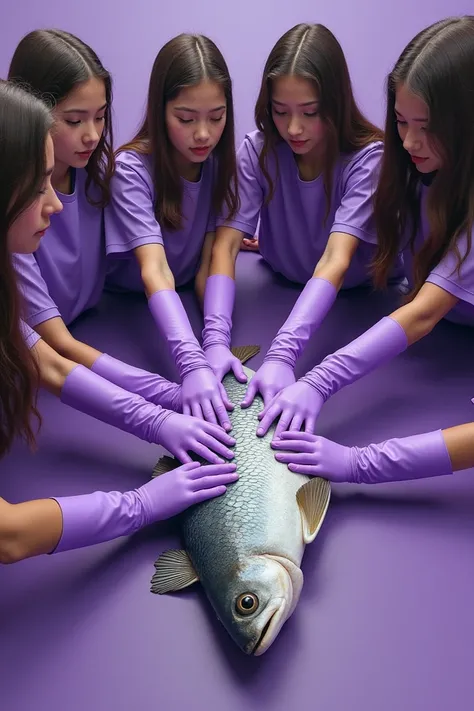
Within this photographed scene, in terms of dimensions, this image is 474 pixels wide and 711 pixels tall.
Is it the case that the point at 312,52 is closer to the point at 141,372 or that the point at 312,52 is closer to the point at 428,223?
the point at 428,223

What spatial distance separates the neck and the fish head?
3.50 feet

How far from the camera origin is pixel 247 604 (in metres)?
1.48

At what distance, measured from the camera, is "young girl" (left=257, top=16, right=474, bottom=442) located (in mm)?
1839

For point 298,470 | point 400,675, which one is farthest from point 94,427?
point 400,675

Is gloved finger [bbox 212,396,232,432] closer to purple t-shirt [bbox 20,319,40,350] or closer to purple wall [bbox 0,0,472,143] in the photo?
purple t-shirt [bbox 20,319,40,350]

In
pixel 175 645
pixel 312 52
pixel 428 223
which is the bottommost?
pixel 175 645

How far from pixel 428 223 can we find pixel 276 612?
1.04 metres

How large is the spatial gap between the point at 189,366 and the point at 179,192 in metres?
0.51

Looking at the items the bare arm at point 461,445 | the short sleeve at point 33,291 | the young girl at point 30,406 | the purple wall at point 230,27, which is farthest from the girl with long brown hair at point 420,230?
the purple wall at point 230,27

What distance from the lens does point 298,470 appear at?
68.4 inches

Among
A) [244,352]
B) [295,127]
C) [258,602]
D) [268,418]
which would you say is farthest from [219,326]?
[258,602]

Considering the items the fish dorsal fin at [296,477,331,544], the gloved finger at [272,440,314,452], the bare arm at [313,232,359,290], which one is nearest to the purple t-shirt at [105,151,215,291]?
the bare arm at [313,232,359,290]

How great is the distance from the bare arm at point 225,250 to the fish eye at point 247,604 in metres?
1.02

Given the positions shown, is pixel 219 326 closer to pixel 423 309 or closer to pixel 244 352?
pixel 244 352
